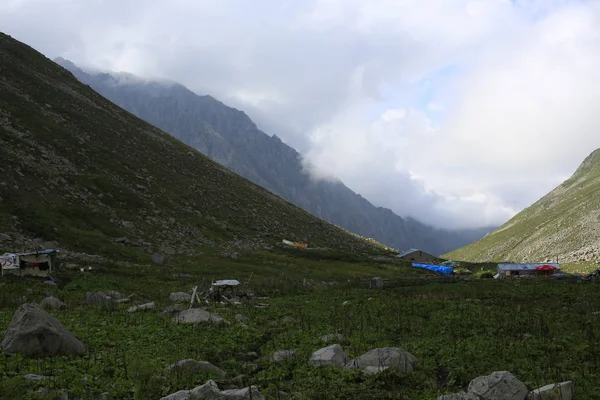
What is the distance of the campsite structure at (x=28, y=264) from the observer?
33906mm

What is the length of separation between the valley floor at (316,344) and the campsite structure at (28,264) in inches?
83.2

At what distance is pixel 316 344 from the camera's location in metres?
16.9

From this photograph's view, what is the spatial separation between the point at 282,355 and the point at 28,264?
29.2 m

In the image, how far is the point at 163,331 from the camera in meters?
18.3

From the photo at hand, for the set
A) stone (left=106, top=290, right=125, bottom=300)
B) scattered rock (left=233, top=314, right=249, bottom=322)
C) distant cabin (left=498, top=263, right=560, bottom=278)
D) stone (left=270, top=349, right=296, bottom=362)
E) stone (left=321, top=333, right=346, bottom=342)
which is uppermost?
distant cabin (left=498, top=263, right=560, bottom=278)

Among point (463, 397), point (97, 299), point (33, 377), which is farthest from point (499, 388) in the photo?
point (97, 299)

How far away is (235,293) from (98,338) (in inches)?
714

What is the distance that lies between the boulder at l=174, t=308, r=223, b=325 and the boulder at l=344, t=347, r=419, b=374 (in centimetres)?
926

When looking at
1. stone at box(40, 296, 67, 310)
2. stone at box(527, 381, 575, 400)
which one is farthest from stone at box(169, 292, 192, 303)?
stone at box(527, 381, 575, 400)

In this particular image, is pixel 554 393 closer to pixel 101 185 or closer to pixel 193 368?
pixel 193 368

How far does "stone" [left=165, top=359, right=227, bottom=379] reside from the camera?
12.3 meters

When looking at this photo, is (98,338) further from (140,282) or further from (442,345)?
(140,282)

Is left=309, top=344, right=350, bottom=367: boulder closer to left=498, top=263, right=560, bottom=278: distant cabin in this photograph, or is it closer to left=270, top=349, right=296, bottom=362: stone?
left=270, top=349, right=296, bottom=362: stone

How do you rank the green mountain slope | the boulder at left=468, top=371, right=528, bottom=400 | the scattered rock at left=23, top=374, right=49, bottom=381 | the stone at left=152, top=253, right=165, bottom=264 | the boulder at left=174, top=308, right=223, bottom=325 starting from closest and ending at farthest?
the boulder at left=468, top=371, right=528, bottom=400 < the scattered rock at left=23, top=374, right=49, bottom=381 < the boulder at left=174, top=308, right=223, bottom=325 < the stone at left=152, top=253, right=165, bottom=264 < the green mountain slope
